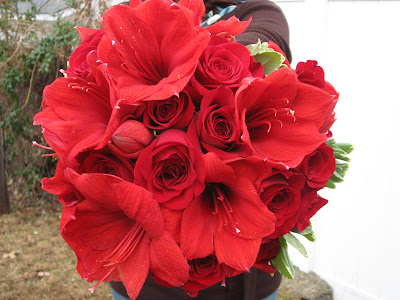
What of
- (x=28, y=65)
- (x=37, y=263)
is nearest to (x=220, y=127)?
(x=37, y=263)

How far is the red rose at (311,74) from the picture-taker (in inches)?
34.5

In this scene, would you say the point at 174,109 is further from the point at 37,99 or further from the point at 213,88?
the point at 37,99

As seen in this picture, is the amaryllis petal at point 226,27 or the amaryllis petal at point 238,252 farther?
the amaryllis petal at point 226,27

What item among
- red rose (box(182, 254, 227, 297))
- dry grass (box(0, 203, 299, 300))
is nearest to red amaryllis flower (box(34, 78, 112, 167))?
red rose (box(182, 254, 227, 297))

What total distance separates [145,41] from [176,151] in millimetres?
246

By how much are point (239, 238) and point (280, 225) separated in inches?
3.6

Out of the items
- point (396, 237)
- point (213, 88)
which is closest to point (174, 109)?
point (213, 88)

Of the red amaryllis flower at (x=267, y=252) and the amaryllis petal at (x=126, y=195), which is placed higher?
the amaryllis petal at (x=126, y=195)

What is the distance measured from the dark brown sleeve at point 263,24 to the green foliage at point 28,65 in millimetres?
3011

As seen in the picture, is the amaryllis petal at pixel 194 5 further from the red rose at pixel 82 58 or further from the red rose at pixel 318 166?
the red rose at pixel 318 166

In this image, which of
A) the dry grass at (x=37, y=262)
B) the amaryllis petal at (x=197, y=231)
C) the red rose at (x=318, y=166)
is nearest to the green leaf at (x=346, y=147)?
the red rose at (x=318, y=166)

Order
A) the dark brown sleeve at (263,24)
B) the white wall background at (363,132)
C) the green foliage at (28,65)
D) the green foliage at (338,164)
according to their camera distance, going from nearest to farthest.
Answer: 1. the green foliage at (338,164)
2. the dark brown sleeve at (263,24)
3. the white wall background at (363,132)
4. the green foliage at (28,65)

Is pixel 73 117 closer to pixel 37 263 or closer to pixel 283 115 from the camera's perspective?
pixel 283 115

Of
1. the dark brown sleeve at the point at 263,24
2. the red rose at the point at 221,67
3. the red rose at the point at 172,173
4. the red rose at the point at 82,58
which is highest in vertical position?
the red rose at the point at 221,67
